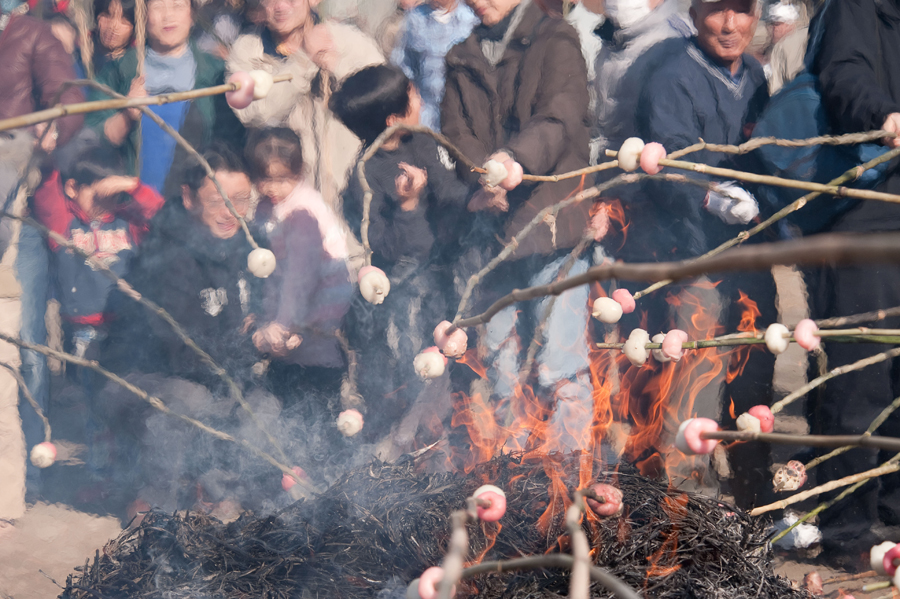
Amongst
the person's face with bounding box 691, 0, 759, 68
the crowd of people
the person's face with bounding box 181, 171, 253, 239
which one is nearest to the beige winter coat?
the crowd of people

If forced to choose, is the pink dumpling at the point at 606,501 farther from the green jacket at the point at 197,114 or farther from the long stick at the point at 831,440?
the green jacket at the point at 197,114

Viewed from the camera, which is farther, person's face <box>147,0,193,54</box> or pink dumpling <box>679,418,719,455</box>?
person's face <box>147,0,193,54</box>

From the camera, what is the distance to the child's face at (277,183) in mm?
3953

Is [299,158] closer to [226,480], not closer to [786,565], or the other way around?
[226,480]

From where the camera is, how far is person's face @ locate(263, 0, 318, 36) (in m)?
4.16

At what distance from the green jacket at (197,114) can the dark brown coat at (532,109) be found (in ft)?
5.12

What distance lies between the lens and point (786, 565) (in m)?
3.43

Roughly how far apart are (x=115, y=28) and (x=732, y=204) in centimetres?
430

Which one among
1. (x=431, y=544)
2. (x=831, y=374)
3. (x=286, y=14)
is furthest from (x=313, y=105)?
(x=831, y=374)

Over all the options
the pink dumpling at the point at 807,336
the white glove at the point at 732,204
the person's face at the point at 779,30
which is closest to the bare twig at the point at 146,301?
the pink dumpling at the point at 807,336

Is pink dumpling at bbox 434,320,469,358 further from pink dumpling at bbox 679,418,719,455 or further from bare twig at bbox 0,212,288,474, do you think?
pink dumpling at bbox 679,418,719,455

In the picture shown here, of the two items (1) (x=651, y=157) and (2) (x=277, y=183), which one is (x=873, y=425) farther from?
(2) (x=277, y=183)

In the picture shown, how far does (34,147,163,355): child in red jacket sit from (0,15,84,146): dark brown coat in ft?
1.64

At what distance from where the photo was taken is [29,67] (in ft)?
14.2
